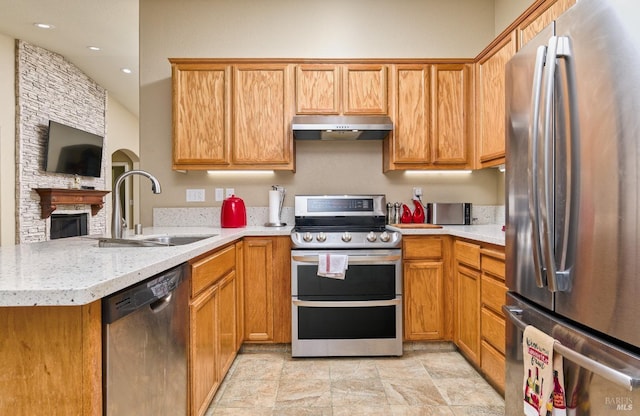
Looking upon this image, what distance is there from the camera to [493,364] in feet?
6.91

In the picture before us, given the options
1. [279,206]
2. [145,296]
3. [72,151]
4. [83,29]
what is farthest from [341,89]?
[72,151]

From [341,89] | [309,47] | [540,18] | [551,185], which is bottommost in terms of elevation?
[551,185]

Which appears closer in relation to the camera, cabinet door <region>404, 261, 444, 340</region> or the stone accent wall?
cabinet door <region>404, 261, 444, 340</region>

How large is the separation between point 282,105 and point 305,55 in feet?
2.15

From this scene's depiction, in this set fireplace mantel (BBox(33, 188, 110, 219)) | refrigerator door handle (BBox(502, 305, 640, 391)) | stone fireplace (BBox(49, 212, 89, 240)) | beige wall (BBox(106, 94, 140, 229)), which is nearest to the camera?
refrigerator door handle (BBox(502, 305, 640, 391))

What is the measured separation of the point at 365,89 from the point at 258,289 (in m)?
1.82

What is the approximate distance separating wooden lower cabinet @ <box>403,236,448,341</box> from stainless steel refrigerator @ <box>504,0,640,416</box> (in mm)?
1398

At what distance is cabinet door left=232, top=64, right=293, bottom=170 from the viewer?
2.97 meters

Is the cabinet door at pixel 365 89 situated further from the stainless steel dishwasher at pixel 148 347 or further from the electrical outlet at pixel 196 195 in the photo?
the stainless steel dishwasher at pixel 148 347

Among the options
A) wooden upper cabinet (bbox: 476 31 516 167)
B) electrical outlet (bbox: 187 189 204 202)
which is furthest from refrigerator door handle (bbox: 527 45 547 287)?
electrical outlet (bbox: 187 189 204 202)

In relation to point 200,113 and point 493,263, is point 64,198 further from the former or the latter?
point 493,263

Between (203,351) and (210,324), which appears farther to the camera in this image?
(210,324)

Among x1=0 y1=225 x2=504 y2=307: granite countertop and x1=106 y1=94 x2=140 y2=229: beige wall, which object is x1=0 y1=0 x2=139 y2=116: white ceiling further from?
x1=0 y1=225 x2=504 y2=307: granite countertop

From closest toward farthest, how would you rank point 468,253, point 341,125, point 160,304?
Result: point 160,304
point 468,253
point 341,125
